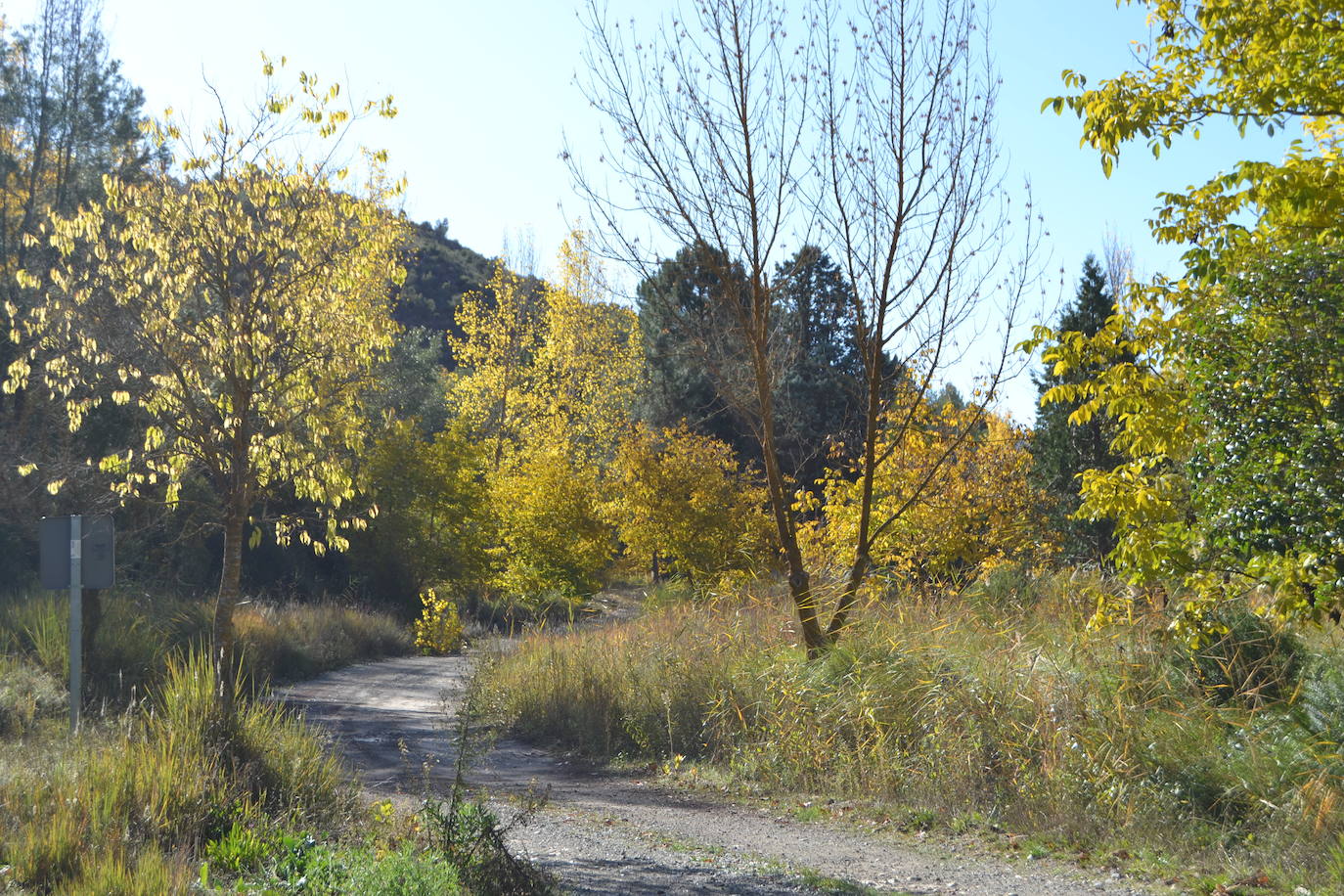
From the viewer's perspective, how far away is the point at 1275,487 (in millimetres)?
5590

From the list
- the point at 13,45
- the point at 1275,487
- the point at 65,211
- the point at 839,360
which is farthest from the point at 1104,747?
the point at 13,45

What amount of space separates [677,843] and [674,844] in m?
0.05

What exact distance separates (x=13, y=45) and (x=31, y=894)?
77.4ft

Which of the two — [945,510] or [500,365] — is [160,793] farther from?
[500,365]

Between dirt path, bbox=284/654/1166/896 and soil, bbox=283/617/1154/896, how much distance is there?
11 mm

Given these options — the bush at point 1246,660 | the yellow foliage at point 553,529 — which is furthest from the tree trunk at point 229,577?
the yellow foliage at point 553,529

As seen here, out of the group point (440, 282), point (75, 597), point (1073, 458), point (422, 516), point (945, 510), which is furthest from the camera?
point (440, 282)

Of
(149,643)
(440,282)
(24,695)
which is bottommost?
(24,695)

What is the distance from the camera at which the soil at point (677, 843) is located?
6.16 m

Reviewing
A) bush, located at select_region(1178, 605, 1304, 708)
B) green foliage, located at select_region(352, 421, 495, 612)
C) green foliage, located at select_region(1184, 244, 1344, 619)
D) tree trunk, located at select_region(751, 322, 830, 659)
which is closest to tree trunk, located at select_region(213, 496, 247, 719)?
tree trunk, located at select_region(751, 322, 830, 659)

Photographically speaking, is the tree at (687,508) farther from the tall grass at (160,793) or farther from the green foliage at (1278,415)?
the green foliage at (1278,415)

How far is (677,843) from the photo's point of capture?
7.25 m

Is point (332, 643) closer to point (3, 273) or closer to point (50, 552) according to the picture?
point (3, 273)

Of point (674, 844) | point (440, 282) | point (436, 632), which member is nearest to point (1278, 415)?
point (674, 844)
